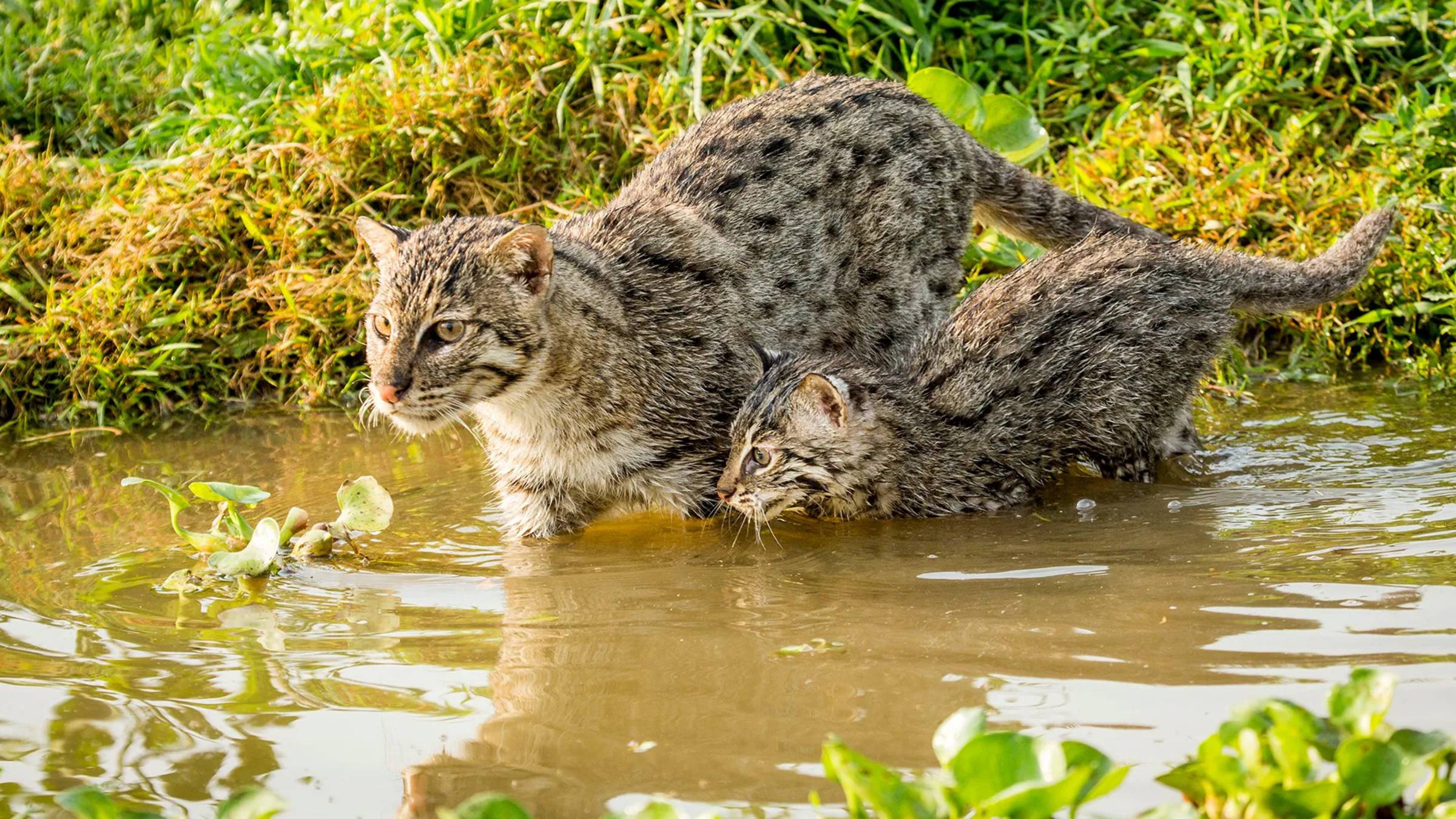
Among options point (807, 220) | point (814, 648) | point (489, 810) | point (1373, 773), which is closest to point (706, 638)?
point (814, 648)

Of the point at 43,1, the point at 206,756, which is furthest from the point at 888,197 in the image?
the point at 43,1

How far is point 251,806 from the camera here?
317 centimetres

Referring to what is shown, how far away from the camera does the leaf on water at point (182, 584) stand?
536 cm

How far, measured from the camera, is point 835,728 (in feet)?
12.5

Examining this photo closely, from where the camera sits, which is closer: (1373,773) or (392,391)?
(1373,773)

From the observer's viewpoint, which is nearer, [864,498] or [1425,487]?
[1425,487]

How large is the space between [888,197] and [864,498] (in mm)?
1620

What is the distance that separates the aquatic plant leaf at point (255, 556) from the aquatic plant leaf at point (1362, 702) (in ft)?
11.9

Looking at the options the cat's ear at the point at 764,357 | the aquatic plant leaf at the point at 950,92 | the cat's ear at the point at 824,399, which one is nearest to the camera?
the cat's ear at the point at 824,399

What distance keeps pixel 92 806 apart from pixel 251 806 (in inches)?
13.2

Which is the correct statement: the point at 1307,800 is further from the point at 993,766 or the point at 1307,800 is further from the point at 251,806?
the point at 251,806

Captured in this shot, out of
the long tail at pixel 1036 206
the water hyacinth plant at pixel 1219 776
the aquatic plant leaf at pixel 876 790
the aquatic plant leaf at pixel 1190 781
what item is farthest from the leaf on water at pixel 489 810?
the long tail at pixel 1036 206

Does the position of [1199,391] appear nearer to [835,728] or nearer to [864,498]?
[864,498]

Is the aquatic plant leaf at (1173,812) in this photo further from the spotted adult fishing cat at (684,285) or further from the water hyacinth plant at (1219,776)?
the spotted adult fishing cat at (684,285)
